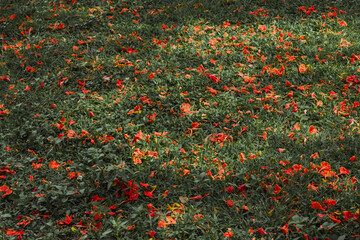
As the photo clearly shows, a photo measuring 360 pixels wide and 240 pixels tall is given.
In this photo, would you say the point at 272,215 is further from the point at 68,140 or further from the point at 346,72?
the point at 346,72

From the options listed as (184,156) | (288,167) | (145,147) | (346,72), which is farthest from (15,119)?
(346,72)

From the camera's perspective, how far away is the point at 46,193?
9.52 feet

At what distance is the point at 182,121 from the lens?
3.65m

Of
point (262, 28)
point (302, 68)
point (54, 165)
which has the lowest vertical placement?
point (54, 165)

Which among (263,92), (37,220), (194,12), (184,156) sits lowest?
(37,220)

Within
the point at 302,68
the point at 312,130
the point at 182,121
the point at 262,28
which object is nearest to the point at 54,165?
the point at 182,121

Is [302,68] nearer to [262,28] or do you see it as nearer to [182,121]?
[262,28]

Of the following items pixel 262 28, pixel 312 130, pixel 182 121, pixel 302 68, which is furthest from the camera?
pixel 262 28

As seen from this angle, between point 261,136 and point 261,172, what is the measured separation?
0.52 meters

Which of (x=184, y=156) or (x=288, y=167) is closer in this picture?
(x=288, y=167)

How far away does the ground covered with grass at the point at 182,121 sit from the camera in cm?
267

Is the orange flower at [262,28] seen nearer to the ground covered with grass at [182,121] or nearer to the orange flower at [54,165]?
the ground covered with grass at [182,121]

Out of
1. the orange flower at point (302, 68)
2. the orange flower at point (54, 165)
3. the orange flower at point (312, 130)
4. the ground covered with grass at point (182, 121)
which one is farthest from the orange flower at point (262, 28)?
the orange flower at point (54, 165)

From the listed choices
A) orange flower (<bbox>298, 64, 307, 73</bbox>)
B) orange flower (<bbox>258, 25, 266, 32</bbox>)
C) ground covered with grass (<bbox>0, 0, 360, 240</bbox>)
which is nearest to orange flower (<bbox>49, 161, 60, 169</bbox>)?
ground covered with grass (<bbox>0, 0, 360, 240</bbox>)
